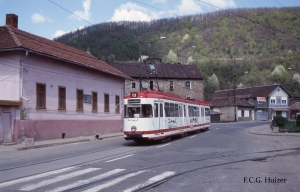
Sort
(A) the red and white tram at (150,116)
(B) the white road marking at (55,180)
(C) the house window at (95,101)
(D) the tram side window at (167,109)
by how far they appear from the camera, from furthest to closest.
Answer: (C) the house window at (95,101), (D) the tram side window at (167,109), (A) the red and white tram at (150,116), (B) the white road marking at (55,180)

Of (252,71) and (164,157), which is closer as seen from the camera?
(164,157)

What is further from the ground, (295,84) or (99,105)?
(295,84)

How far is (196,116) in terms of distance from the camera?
31844 mm

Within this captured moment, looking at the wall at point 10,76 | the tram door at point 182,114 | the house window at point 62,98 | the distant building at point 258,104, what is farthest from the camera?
the distant building at point 258,104

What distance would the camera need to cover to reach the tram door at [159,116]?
20250mm

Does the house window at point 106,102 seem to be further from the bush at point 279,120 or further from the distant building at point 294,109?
the distant building at point 294,109

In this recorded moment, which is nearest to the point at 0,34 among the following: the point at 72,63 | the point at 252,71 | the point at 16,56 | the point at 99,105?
the point at 16,56

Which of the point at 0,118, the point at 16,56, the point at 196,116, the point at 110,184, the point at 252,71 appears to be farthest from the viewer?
the point at 252,71

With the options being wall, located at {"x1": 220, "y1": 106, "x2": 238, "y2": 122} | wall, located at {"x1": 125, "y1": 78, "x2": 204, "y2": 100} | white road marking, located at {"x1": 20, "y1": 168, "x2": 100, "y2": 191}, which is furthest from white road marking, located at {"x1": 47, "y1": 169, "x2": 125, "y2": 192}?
wall, located at {"x1": 220, "y1": 106, "x2": 238, "y2": 122}

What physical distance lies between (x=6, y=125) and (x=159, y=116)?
963 centimetres

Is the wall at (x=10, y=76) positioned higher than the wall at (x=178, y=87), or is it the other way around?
the wall at (x=178, y=87)

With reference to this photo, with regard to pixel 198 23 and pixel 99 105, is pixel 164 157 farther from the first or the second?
pixel 198 23

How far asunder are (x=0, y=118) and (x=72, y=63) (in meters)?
8.34

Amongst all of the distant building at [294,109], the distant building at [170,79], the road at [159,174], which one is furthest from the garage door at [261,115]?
the road at [159,174]
